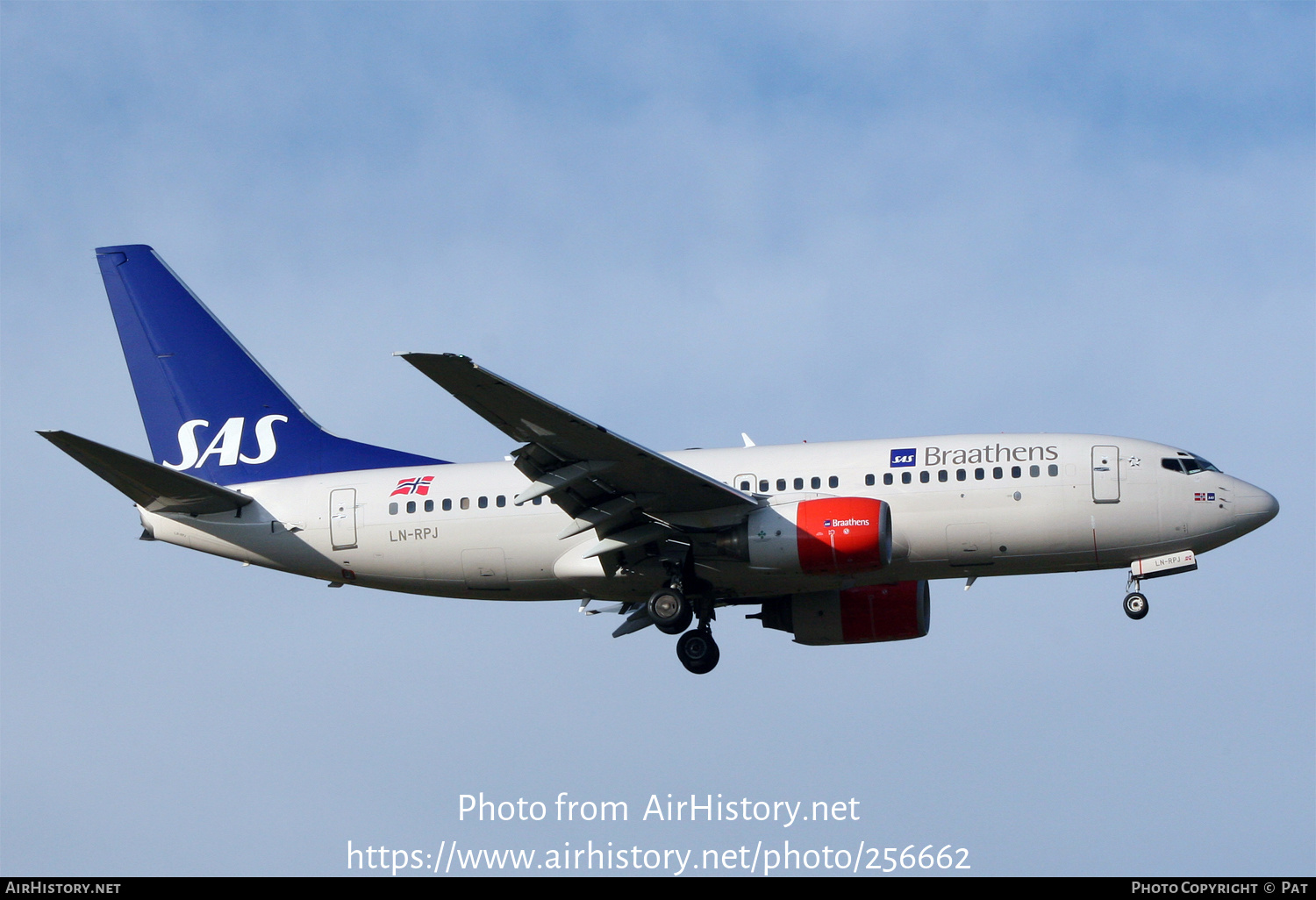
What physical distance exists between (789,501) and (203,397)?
15.2 m

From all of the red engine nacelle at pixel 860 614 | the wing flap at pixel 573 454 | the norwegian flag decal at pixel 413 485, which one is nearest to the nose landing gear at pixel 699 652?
the red engine nacelle at pixel 860 614

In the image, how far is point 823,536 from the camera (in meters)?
29.3

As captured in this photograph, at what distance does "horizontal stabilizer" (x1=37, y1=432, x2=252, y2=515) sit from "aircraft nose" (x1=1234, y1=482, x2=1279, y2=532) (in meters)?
→ 21.7

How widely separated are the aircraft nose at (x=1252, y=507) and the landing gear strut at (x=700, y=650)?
37.5 ft

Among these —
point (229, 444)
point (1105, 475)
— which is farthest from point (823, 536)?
point (229, 444)

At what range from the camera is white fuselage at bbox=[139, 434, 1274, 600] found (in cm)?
3009

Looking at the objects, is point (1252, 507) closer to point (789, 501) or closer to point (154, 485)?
point (789, 501)

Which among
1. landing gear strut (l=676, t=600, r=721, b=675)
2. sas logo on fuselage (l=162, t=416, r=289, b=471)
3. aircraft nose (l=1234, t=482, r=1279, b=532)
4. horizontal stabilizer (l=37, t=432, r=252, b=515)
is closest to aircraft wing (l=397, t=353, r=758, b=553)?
landing gear strut (l=676, t=600, r=721, b=675)

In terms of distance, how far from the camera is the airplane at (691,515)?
29.6 m

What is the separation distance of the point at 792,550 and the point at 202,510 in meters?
13.6

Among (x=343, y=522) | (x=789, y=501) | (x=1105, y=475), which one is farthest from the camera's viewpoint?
(x=343, y=522)

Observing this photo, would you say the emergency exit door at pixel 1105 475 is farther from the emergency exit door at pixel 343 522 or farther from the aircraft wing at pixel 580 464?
the emergency exit door at pixel 343 522

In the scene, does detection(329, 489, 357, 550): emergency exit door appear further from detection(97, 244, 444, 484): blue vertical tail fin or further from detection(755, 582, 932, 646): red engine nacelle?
detection(755, 582, 932, 646): red engine nacelle
